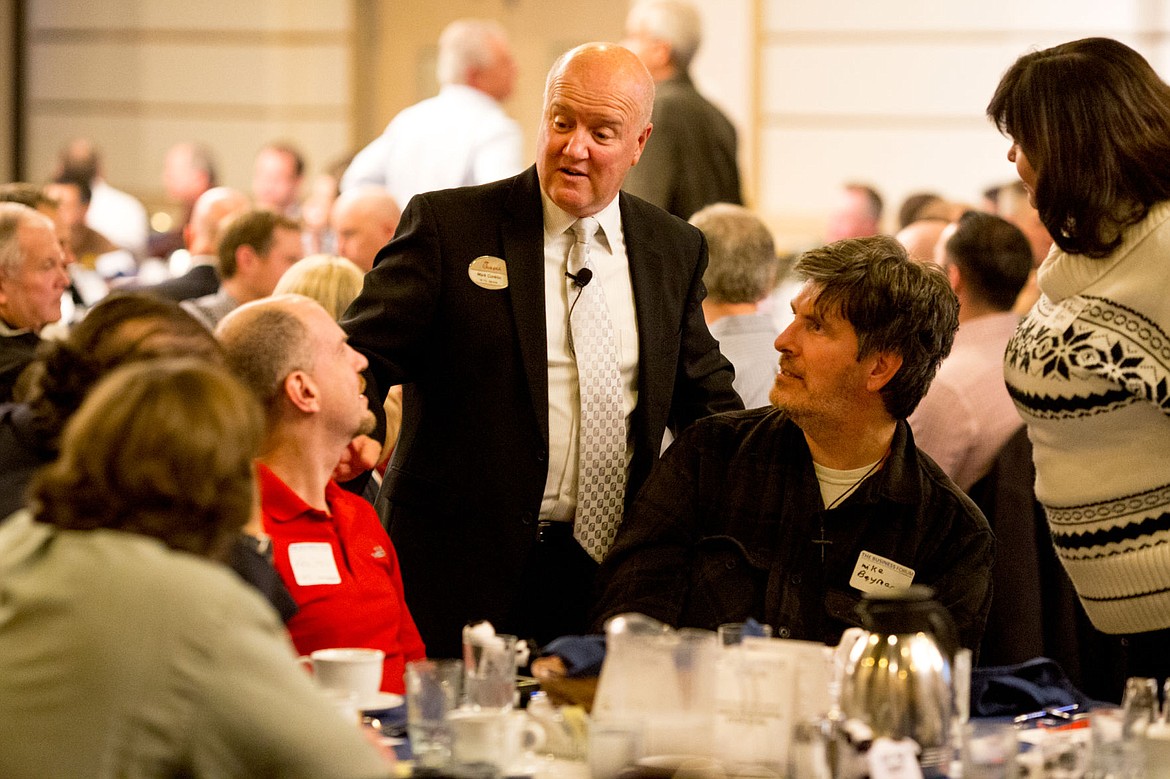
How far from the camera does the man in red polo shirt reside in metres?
2.59

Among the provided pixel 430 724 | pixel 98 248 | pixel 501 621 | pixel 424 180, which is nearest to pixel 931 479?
pixel 501 621

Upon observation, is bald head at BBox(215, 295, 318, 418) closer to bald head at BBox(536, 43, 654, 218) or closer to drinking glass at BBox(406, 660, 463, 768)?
bald head at BBox(536, 43, 654, 218)

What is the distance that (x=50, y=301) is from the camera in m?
4.61

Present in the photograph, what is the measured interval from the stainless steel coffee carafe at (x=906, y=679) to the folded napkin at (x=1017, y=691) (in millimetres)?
372

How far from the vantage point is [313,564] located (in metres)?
2.60

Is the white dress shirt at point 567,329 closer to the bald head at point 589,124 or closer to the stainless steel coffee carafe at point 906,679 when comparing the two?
the bald head at point 589,124

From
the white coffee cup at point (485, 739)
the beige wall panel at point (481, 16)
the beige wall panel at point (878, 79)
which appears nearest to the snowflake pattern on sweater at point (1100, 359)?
the white coffee cup at point (485, 739)

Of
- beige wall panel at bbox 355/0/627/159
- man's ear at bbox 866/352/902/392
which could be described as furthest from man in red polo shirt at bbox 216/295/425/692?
beige wall panel at bbox 355/0/627/159

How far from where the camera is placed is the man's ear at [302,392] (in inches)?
103

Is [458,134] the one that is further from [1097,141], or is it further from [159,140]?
[159,140]

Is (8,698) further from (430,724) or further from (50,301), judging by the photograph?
(50,301)

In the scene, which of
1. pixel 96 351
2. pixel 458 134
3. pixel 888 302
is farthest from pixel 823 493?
pixel 458 134

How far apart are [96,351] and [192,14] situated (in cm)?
916

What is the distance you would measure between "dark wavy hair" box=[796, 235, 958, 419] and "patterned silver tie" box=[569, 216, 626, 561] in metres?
0.43
